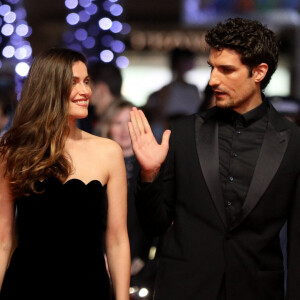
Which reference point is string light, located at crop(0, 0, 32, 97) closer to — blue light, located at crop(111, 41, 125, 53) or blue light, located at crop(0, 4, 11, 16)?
blue light, located at crop(0, 4, 11, 16)

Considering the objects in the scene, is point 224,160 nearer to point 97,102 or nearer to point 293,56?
point 97,102

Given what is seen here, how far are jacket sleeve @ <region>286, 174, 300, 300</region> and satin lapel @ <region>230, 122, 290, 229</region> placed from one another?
166 millimetres

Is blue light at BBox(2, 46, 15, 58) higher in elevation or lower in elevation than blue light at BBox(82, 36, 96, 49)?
lower

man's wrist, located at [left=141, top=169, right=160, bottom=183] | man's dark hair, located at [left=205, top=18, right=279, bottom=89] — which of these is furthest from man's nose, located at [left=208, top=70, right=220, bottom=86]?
man's wrist, located at [left=141, top=169, right=160, bottom=183]

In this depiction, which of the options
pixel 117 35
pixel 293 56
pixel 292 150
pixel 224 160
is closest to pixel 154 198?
pixel 224 160

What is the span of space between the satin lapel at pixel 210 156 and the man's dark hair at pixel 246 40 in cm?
38

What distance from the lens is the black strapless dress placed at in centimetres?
420

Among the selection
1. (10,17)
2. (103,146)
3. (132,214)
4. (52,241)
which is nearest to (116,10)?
(10,17)

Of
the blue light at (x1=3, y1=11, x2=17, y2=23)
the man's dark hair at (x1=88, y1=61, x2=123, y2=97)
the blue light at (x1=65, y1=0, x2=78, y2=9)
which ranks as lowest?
the blue light at (x1=3, y1=11, x2=17, y2=23)

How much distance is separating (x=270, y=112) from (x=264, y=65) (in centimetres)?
25

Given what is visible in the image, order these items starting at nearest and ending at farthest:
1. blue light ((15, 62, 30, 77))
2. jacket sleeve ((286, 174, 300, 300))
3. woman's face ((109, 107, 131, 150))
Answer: jacket sleeve ((286, 174, 300, 300)), woman's face ((109, 107, 131, 150)), blue light ((15, 62, 30, 77))

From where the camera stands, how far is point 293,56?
55.8 feet

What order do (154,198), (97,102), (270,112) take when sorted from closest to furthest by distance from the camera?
(154,198)
(270,112)
(97,102)

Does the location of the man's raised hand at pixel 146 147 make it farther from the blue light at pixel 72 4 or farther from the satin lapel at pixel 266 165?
the blue light at pixel 72 4
